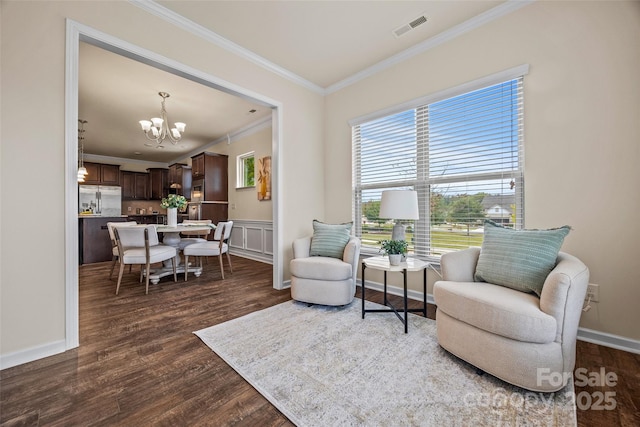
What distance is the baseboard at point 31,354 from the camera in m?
1.70

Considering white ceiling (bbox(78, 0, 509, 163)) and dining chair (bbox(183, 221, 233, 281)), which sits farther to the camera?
dining chair (bbox(183, 221, 233, 281))

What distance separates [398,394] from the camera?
1443 millimetres

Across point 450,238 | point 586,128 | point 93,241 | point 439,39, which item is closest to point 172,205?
point 93,241

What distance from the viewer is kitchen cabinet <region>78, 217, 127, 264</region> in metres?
5.18

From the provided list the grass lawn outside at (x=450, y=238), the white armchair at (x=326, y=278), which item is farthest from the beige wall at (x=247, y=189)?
the grass lawn outside at (x=450, y=238)

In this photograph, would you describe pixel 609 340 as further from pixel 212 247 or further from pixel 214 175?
pixel 214 175

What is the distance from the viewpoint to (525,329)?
4.63ft

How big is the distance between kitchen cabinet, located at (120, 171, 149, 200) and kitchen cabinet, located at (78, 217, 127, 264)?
3.26 meters

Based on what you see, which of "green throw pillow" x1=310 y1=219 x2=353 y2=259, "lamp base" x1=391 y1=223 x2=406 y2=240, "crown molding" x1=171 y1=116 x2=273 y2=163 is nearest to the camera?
"lamp base" x1=391 y1=223 x2=406 y2=240

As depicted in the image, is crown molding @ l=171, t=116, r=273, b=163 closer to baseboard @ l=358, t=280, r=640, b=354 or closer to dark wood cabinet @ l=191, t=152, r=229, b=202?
dark wood cabinet @ l=191, t=152, r=229, b=202

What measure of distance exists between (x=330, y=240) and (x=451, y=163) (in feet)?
5.05

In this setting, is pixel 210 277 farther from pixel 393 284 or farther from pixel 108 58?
pixel 108 58

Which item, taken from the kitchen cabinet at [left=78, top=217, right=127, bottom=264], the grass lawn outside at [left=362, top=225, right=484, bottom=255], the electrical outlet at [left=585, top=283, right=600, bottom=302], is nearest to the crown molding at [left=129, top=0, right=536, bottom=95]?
the grass lawn outside at [left=362, top=225, right=484, bottom=255]

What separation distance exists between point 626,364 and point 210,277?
4321 mm
